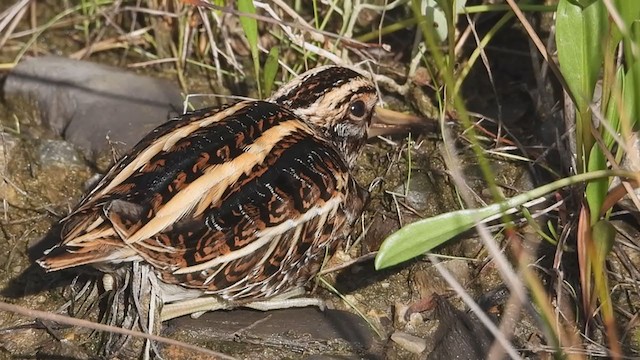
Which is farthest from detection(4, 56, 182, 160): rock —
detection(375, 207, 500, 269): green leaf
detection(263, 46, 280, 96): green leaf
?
detection(375, 207, 500, 269): green leaf

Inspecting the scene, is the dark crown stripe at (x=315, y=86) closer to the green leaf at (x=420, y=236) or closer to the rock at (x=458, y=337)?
the rock at (x=458, y=337)

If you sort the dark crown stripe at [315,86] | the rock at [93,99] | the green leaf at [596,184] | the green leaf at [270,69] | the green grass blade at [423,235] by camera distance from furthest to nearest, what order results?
the rock at [93,99]
the green leaf at [270,69]
the dark crown stripe at [315,86]
the green leaf at [596,184]
the green grass blade at [423,235]

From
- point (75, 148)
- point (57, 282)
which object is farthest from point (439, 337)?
point (75, 148)

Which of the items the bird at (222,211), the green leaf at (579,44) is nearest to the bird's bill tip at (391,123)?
the bird at (222,211)

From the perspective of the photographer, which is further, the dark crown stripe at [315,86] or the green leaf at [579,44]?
the dark crown stripe at [315,86]

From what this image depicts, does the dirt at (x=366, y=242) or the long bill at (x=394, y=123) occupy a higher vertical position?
the long bill at (x=394, y=123)

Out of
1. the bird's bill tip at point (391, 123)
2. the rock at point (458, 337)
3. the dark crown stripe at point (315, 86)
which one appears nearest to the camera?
the rock at point (458, 337)

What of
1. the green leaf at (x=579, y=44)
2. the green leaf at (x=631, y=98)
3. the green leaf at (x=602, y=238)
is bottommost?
the green leaf at (x=602, y=238)

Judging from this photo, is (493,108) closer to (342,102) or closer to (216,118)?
(342,102)

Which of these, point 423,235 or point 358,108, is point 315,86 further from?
point 423,235
